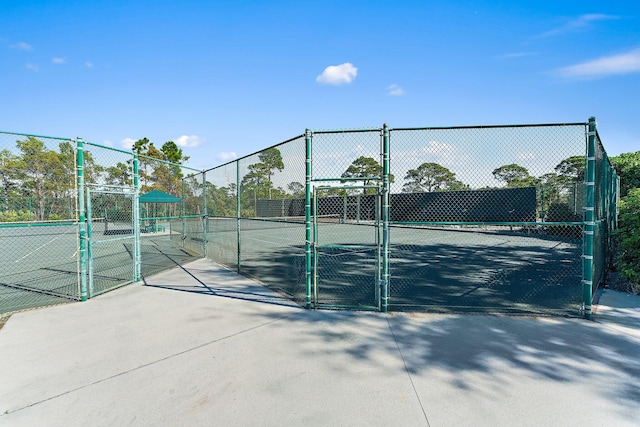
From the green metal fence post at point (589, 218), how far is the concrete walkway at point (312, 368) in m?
0.43

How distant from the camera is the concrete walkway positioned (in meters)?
2.64

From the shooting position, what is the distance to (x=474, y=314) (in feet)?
16.4

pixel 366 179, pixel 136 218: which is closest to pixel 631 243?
pixel 366 179

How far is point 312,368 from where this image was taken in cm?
337

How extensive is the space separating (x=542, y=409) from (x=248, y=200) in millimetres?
6809

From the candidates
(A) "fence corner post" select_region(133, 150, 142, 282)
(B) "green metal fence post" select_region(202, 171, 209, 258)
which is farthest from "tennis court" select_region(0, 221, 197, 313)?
(B) "green metal fence post" select_region(202, 171, 209, 258)

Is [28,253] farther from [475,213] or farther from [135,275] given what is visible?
[475,213]

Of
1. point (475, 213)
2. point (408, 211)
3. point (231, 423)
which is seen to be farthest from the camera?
point (475, 213)

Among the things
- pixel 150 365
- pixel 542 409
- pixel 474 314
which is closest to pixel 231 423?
pixel 150 365

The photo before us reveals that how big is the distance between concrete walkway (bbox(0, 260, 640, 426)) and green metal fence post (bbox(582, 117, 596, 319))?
0.43 m

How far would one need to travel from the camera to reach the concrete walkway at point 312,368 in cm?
264

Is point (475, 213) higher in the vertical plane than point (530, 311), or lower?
higher

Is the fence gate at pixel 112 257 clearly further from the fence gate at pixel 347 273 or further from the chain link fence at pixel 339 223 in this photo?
the fence gate at pixel 347 273

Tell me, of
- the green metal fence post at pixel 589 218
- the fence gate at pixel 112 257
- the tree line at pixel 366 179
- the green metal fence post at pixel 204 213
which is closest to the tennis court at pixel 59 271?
the fence gate at pixel 112 257
